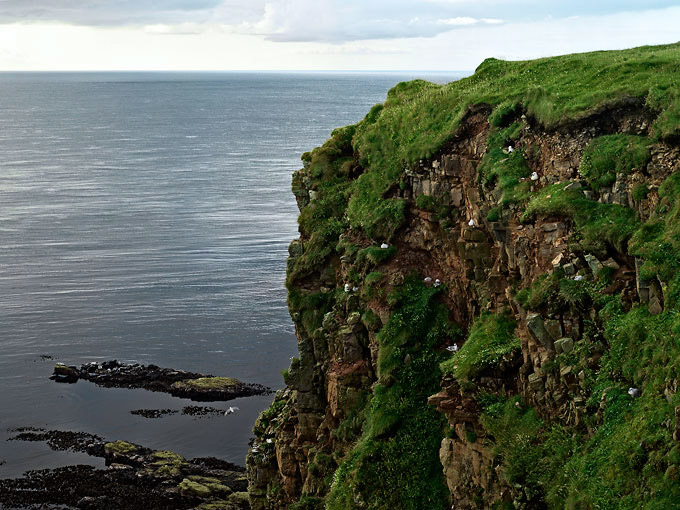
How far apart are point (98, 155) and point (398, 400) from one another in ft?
546

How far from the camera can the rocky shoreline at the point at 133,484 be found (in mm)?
52188

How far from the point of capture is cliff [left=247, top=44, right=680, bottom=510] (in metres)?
23.8

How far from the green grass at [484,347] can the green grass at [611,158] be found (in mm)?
5818

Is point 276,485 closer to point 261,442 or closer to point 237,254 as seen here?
point 261,442

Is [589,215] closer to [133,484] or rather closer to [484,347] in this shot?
[484,347]

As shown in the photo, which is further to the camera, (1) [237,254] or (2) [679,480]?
(1) [237,254]

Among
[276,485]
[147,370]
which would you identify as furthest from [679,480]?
[147,370]

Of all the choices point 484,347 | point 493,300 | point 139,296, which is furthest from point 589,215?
point 139,296

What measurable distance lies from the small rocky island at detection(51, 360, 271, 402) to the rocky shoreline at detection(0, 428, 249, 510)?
36.9ft

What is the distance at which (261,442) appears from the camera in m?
42.6

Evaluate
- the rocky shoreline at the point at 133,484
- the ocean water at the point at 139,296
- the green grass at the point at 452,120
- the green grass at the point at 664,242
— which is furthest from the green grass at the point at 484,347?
the ocean water at the point at 139,296

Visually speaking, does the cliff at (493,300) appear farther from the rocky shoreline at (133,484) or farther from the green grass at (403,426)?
the rocky shoreline at (133,484)

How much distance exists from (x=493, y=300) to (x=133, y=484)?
3348 centimetres

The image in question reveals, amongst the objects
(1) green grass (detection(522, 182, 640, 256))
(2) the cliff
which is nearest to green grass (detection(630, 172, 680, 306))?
(2) the cliff
